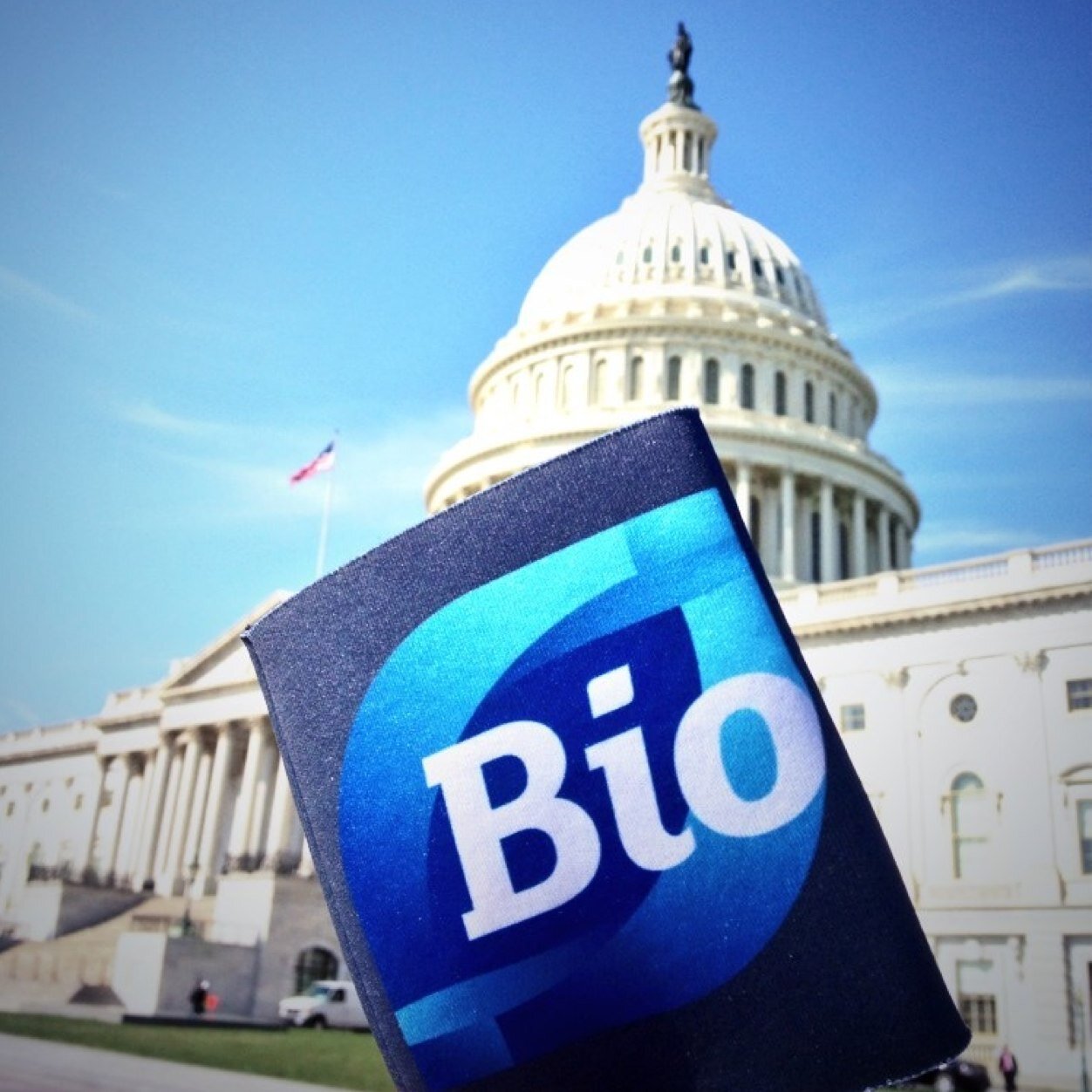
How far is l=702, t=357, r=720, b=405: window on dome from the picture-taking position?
70.9 metres

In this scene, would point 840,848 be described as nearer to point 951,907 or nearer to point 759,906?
point 759,906

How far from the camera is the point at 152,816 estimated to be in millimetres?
64812

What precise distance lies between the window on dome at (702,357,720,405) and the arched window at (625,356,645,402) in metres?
3.48

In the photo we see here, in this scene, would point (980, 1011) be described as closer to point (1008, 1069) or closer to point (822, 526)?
point (1008, 1069)

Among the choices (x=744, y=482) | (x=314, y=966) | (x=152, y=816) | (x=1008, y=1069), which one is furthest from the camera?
(x=152, y=816)

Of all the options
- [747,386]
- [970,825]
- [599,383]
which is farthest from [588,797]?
[747,386]

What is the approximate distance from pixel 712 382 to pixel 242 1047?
50.9m

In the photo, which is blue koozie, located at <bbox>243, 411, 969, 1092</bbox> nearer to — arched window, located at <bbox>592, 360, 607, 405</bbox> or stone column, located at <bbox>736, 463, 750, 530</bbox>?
stone column, located at <bbox>736, 463, 750, 530</bbox>

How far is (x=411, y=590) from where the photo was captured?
19.9 feet

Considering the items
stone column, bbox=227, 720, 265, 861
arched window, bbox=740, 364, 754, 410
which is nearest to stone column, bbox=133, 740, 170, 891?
stone column, bbox=227, 720, 265, 861

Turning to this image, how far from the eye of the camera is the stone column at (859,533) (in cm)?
6762

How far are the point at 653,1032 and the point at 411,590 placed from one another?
2.25m

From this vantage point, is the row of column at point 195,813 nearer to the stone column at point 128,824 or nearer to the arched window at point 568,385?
the stone column at point 128,824

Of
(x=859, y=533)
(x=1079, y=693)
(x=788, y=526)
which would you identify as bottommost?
(x=1079, y=693)
